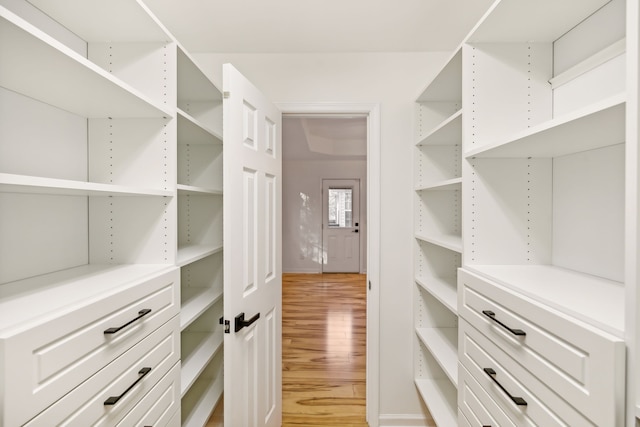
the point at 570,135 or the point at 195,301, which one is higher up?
the point at 570,135

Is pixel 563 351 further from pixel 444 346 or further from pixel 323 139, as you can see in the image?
pixel 323 139

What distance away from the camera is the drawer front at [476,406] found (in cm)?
104

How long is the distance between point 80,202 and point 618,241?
6.50 feet

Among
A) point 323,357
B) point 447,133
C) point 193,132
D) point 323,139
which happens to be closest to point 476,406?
point 447,133

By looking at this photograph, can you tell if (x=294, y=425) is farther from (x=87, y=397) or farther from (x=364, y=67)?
(x=364, y=67)

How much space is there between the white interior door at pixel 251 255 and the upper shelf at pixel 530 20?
1.03 m

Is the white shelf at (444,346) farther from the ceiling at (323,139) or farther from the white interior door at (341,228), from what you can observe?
the white interior door at (341,228)

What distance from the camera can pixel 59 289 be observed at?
98cm

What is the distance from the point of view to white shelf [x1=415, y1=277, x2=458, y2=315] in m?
1.63

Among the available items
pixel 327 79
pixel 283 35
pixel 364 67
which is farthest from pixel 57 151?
pixel 364 67

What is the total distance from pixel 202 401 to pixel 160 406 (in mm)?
818

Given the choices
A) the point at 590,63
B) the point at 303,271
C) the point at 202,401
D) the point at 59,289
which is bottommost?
the point at 303,271

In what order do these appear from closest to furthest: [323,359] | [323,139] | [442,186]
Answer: [442,186] → [323,359] → [323,139]

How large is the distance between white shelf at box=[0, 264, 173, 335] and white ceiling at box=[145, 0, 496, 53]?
1.34 m
